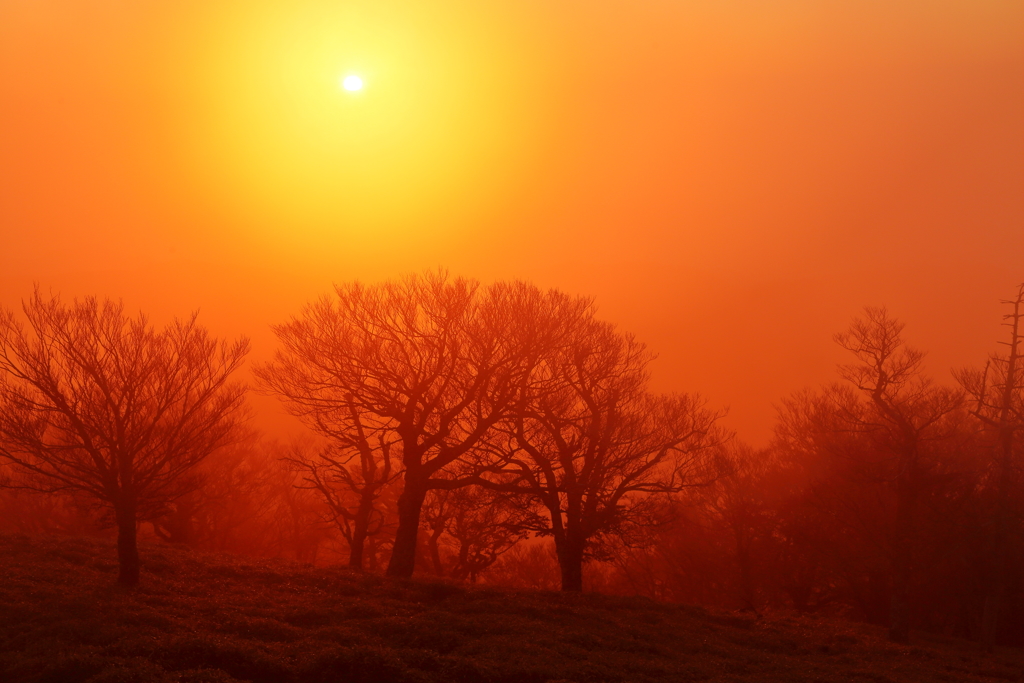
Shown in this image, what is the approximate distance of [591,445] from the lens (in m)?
28.7

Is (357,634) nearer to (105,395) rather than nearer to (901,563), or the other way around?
(105,395)

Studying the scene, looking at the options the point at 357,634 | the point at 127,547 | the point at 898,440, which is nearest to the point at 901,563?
the point at 898,440

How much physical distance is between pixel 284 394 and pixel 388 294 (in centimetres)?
507

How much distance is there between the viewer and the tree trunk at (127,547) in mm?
18609

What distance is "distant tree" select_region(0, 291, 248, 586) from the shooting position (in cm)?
1756

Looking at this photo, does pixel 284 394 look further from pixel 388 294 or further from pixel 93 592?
pixel 93 592

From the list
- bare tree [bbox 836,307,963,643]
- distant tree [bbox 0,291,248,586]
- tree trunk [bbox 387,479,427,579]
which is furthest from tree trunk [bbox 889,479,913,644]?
distant tree [bbox 0,291,248,586]

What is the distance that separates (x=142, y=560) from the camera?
21578mm

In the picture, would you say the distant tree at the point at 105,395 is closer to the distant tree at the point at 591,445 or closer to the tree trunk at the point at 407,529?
the tree trunk at the point at 407,529

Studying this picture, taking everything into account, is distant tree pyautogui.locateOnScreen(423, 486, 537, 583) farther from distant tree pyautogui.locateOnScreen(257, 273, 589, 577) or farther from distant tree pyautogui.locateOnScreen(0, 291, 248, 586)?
Answer: distant tree pyautogui.locateOnScreen(0, 291, 248, 586)

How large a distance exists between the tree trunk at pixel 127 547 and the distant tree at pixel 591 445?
11.5 meters

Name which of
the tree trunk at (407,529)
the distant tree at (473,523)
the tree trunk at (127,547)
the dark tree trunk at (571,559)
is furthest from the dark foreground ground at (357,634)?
the distant tree at (473,523)

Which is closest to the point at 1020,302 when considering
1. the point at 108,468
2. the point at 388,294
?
the point at 388,294

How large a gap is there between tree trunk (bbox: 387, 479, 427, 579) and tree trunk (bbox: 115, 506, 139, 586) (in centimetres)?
803
